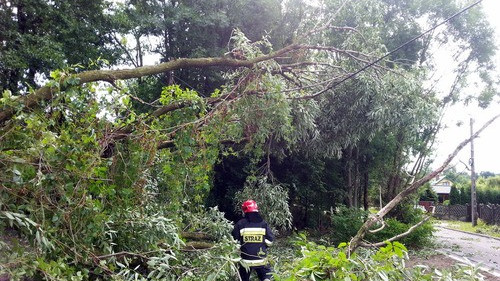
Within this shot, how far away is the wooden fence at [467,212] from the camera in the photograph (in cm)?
2408

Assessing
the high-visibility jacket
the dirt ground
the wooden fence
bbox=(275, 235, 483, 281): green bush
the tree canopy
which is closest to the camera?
bbox=(275, 235, 483, 281): green bush

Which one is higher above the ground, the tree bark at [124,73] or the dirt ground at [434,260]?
the tree bark at [124,73]

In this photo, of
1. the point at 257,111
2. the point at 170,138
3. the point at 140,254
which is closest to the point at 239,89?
the point at 257,111

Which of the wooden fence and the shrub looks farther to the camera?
the wooden fence

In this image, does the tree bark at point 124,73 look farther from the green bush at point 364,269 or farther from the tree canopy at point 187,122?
the green bush at point 364,269

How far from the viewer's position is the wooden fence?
79.0 feet

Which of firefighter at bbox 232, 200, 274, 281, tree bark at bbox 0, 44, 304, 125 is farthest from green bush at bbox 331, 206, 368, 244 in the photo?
tree bark at bbox 0, 44, 304, 125

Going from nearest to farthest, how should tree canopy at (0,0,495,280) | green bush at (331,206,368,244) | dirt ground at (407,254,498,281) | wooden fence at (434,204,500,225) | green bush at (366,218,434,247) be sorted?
tree canopy at (0,0,495,280) → dirt ground at (407,254,498,281) → green bush at (366,218,434,247) → green bush at (331,206,368,244) → wooden fence at (434,204,500,225)

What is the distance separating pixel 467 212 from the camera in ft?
100

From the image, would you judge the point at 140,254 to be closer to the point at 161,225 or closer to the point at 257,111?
the point at 161,225

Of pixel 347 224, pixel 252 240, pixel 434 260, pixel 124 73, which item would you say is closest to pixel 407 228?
pixel 347 224

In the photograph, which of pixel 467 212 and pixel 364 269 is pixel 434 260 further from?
pixel 467 212

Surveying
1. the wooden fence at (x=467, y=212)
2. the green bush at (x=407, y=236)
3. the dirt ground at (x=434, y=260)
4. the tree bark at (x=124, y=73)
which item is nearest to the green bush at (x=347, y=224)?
the green bush at (x=407, y=236)

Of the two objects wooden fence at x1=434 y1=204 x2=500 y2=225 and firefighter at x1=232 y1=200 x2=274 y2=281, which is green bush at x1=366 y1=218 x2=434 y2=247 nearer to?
firefighter at x1=232 y1=200 x2=274 y2=281
